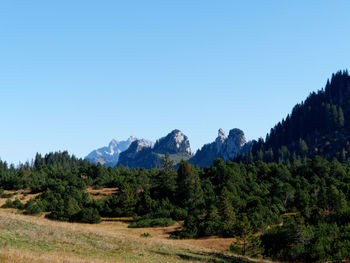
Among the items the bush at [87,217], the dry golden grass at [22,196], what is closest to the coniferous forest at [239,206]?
the bush at [87,217]

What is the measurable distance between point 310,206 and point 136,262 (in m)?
46.5

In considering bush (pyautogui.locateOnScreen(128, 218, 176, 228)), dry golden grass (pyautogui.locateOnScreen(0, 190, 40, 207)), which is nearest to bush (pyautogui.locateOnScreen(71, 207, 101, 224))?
bush (pyautogui.locateOnScreen(128, 218, 176, 228))

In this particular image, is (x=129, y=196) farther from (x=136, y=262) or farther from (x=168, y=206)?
(x=136, y=262)

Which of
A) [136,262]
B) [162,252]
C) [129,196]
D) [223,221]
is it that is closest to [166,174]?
[129,196]

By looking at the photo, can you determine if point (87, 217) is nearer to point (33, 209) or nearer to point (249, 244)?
point (33, 209)

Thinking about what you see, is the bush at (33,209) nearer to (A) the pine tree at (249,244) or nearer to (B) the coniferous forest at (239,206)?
(B) the coniferous forest at (239,206)

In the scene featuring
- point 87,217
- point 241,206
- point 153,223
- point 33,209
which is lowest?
point 153,223

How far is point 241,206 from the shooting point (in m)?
60.0

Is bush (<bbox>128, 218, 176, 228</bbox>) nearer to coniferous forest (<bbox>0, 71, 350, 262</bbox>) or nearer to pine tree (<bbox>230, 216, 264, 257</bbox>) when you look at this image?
coniferous forest (<bbox>0, 71, 350, 262</bbox>)

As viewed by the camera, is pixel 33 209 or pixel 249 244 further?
→ pixel 33 209

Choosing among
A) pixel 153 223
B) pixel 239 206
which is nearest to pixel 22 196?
pixel 153 223

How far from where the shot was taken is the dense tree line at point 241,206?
3741cm

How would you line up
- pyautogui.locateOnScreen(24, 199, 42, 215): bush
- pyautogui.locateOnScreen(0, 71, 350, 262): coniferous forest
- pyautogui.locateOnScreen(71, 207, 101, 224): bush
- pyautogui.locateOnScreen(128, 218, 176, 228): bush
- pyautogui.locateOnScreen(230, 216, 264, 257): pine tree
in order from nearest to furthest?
pyautogui.locateOnScreen(230, 216, 264, 257): pine tree
pyautogui.locateOnScreen(0, 71, 350, 262): coniferous forest
pyautogui.locateOnScreen(128, 218, 176, 228): bush
pyautogui.locateOnScreen(71, 207, 101, 224): bush
pyautogui.locateOnScreen(24, 199, 42, 215): bush

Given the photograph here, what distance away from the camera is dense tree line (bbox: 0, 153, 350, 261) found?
123ft
